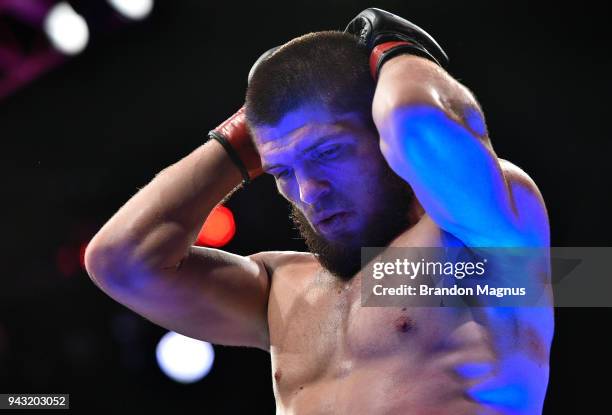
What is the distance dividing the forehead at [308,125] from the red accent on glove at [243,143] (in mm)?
211

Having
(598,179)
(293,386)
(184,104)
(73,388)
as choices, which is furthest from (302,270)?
(73,388)

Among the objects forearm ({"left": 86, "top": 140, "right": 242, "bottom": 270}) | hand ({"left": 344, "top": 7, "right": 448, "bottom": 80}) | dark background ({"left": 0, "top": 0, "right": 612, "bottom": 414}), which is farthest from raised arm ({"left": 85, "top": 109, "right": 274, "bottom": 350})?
dark background ({"left": 0, "top": 0, "right": 612, "bottom": 414})

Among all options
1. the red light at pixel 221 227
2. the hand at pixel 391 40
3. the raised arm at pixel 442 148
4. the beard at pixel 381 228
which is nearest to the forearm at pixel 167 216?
the beard at pixel 381 228

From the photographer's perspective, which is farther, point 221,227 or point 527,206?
point 221,227

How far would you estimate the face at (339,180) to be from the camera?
1477mm

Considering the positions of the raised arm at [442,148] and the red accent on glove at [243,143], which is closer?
the raised arm at [442,148]

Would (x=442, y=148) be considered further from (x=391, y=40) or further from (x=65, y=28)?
(x=65, y=28)

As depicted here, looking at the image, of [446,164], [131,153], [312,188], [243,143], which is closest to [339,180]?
[312,188]

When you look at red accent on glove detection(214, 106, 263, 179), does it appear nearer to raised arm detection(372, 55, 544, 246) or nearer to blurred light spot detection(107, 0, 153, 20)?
raised arm detection(372, 55, 544, 246)

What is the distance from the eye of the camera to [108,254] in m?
1.68

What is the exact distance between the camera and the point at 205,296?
170 centimetres

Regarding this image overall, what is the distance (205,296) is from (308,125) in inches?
19.1

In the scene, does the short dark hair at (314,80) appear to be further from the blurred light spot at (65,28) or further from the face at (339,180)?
the blurred light spot at (65,28)

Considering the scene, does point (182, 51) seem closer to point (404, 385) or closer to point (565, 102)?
point (565, 102)
